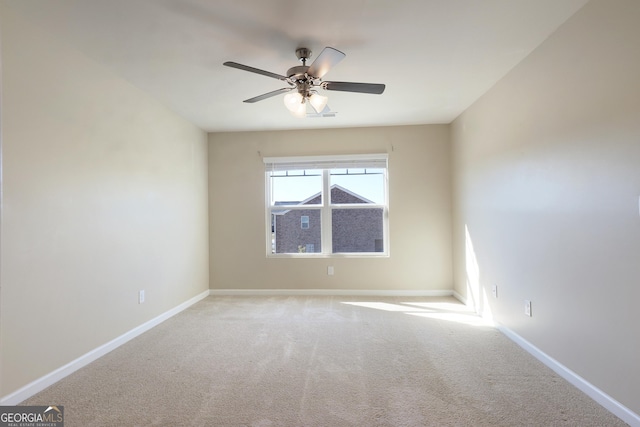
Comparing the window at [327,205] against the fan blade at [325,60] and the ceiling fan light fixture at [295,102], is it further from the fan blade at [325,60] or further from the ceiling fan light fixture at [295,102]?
the fan blade at [325,60]

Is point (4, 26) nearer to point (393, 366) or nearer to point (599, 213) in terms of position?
point (393, 366)

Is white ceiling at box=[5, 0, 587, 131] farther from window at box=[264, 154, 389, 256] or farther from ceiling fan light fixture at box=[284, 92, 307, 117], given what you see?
window at box=[264, 154, 389, 256]

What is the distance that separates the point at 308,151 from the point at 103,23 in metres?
2.87

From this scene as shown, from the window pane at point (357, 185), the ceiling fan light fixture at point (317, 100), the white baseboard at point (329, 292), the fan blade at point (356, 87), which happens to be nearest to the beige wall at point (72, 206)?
the white baseboard at point (329, 292)

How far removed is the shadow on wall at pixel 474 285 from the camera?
3.43 metres

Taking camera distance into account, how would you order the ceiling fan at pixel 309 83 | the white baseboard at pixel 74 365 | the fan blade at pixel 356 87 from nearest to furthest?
1. the white baseboard at pixel 74 365
2. the ceiling fan at pixel 309 83
3. the fan blade at pixel 356 87

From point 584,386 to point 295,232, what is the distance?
3485 mm

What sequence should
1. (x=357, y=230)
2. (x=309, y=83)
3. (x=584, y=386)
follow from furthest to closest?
(x=357, y=230) < (x=309, y=83) < (x=584, y=386)

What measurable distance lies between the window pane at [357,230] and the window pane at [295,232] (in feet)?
0.87

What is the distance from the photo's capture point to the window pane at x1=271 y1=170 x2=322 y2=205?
472cm

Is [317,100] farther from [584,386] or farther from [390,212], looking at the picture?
[584,386]

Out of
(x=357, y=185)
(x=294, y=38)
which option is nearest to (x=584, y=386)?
(x=294, y=38)

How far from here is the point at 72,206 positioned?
92.0 inches

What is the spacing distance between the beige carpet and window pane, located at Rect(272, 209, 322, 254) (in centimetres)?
147
